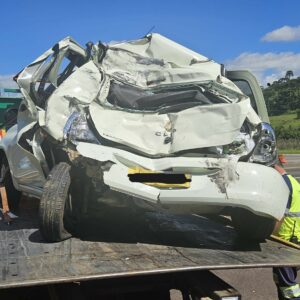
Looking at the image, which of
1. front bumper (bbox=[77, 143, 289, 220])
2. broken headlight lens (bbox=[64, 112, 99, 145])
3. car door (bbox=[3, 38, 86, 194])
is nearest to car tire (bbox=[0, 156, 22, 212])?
car door (bbox=[3, 38, 86, 194])

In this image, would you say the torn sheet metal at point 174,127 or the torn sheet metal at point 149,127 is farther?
the torn sheet metal at point 174,127

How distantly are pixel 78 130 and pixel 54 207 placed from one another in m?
0.63

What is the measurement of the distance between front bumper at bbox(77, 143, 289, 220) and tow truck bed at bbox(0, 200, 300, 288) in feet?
1.09

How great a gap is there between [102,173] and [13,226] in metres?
1.23

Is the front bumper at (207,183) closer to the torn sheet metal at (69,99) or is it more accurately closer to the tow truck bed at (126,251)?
the tow truck bed at (126,251)

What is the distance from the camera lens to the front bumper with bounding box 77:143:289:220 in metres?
3.47

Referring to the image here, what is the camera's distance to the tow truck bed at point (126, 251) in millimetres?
2827

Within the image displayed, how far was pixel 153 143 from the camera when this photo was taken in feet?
12.3

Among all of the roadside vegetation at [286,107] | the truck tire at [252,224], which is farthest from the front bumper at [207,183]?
the roadside vegetation at [286,107]

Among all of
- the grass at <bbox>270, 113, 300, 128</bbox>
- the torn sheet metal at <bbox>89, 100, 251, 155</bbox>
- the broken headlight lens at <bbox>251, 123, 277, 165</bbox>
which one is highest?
the grass at <bbox>270, 113, 300, 128</bbox>

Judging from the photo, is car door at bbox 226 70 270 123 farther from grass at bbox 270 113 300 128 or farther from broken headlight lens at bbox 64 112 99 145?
grass at bbox 270 113 300 128

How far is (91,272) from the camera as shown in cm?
279

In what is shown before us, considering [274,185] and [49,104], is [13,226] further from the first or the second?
[274,185]

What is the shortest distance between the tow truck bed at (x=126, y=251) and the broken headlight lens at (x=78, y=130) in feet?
2.44
